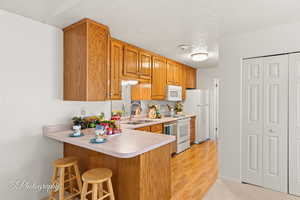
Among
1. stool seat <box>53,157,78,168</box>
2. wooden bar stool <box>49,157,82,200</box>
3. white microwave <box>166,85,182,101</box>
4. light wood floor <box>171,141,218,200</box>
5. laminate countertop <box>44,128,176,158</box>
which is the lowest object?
light wood floor <box>171,141,218,200</box>

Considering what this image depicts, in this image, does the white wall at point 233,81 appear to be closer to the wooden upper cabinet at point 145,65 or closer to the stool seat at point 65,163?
the wooden upper cabinet at point 145,65

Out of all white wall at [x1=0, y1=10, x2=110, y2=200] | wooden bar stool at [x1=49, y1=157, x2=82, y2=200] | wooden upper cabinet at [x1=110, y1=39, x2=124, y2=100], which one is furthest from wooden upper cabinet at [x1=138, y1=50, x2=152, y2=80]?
wooden bar stool at [x1=49, y1=157, x2=82, y2=200]

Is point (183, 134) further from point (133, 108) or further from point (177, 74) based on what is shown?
point (177, 74)

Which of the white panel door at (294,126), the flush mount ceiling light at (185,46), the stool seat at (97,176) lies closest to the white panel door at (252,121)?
the white panel door at (294,126)

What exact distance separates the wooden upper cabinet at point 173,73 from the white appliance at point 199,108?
651 millimetres

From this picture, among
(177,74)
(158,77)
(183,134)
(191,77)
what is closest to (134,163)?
(158,77)

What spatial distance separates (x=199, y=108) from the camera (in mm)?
4871

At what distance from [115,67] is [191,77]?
3.10 m

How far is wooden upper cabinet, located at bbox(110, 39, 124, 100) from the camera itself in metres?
2.80

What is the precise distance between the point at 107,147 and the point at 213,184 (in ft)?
6.11

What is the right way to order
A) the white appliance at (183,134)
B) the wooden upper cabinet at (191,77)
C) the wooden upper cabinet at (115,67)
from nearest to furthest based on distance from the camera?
the wooden upper cabinet at (115,67) → the white appliance at (183,134) → the wooden upper cabinet at (191,77)

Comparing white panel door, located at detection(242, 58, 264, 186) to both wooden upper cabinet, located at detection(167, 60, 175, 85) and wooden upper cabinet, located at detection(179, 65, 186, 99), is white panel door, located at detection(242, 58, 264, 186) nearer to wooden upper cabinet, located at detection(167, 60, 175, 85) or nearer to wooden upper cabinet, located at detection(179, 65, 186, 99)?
wooden upper cabinet, located at detection(167, 60, 175, 85)

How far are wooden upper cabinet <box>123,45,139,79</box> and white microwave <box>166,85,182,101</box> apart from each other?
3.97ft

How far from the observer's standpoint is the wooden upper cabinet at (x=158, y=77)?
379cm
